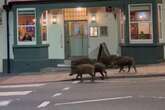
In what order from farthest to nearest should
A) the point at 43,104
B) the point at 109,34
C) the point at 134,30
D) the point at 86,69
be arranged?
the point at 109,34, the point at 134,30, the point at 86,69, the point at 43,104

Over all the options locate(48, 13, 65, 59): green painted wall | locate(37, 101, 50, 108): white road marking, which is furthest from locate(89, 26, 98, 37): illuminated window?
locate(37, 101, 50, 108): white road marking

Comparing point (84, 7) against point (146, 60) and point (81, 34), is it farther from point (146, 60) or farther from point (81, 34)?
point (146, 60)

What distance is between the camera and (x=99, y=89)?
57.4 feet

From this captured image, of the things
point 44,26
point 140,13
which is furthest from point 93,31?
point 140,13

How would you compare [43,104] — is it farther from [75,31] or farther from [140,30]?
[75,31]

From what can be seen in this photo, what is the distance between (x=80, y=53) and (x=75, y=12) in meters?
2.43

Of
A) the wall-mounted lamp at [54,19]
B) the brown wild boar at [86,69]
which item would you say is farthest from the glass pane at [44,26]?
the brown wild boar at [86,69]

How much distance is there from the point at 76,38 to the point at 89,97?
51.8ft

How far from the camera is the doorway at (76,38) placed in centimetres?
3080

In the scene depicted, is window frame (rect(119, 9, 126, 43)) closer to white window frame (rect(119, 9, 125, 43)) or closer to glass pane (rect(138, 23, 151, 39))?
white window frame (rect(119, 9, 125, 43))

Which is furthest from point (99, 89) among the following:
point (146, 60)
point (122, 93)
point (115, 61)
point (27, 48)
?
point (27, 48)

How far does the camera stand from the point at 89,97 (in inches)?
604

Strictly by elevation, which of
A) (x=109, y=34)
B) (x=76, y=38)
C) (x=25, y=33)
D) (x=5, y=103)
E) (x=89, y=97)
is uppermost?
(x=25, y=33)

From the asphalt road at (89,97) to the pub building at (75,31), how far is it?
9349mm
